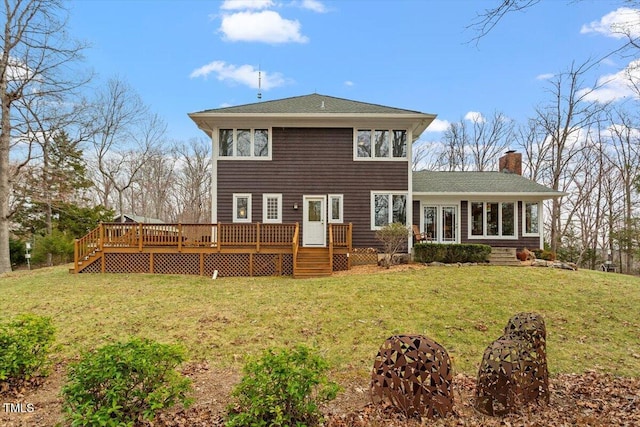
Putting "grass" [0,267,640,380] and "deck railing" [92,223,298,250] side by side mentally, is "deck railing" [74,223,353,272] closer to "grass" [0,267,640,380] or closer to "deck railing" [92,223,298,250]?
"deck railing" [92,223,298,250]

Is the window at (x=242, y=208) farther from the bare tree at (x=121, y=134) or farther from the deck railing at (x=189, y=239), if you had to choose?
the bare tree at (x=121, y=134)

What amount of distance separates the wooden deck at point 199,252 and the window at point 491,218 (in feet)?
21.8

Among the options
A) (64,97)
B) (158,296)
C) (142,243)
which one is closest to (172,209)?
(64,97)

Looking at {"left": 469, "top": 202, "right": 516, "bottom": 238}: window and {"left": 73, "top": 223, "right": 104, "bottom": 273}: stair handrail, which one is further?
{"left": 469, "top": 202, "right": 516, "bottom": 238}: window

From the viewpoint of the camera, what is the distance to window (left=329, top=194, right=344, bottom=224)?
A: 13.7 m

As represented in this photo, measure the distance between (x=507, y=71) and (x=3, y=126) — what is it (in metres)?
22.4

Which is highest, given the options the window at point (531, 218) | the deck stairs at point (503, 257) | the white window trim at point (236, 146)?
the white window trim at point (236, 146)

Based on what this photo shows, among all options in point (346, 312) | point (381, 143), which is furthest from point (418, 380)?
point (381, 143)

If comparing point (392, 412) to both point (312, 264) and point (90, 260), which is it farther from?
point (90, 260)

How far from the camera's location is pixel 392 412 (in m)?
3.61

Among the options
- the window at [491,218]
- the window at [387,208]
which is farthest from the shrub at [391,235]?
the window at [491,218]

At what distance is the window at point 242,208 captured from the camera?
1358 cm

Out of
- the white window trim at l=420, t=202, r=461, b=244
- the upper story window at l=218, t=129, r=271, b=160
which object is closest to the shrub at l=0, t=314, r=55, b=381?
the upper story window at l=218, t=129, r=271, b=160

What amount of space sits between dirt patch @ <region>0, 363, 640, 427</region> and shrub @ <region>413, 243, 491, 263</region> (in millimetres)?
7562
